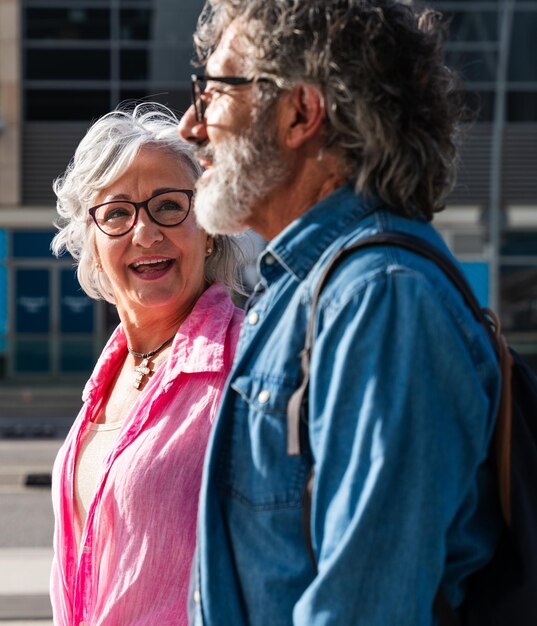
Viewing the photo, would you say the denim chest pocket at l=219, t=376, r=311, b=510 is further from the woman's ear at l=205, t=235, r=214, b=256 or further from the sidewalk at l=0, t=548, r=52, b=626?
the sidewalk at l=0, t=548, r=52, b=626

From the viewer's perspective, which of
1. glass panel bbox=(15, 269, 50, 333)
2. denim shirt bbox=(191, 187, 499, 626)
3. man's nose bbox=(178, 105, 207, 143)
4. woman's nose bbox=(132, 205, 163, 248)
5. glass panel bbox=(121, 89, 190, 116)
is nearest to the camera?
denim shirt bbox=(191, 187, 499, 626)

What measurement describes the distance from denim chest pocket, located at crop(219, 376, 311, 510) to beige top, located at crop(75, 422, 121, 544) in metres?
0.87

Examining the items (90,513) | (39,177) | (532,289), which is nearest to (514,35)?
(532,289)

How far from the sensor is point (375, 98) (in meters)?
1.58

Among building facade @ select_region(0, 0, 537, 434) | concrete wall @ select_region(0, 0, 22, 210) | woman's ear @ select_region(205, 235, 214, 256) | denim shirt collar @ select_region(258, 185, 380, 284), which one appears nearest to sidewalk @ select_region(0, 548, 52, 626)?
woman's ear @ select_region(205, 235, 214, 256)

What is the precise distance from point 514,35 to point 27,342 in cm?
1116

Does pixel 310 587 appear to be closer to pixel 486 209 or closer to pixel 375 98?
pixel 375 98

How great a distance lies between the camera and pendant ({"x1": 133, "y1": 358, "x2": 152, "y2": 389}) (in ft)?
8.54

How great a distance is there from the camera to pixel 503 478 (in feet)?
4.91

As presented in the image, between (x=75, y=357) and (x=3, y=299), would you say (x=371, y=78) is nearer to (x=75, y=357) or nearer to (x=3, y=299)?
(x=75, y=357)

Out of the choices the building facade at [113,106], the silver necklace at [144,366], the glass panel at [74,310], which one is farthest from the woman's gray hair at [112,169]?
the glass panel at [74,310]

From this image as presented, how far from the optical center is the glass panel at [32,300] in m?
19.4

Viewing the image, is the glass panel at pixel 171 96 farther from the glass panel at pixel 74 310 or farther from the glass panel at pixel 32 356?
the glass panel at pixel 32 356

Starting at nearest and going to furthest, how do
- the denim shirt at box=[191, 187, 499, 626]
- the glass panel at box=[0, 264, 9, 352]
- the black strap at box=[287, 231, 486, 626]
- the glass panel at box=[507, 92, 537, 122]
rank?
the denim shirt at box=[191, 187, 499, 626]
the black strap at box=[287, 231, 486, 626]
the glass panel at box=[0, 264, 9, 352]
the glass panel at box=[507, 92, 537, 122]
